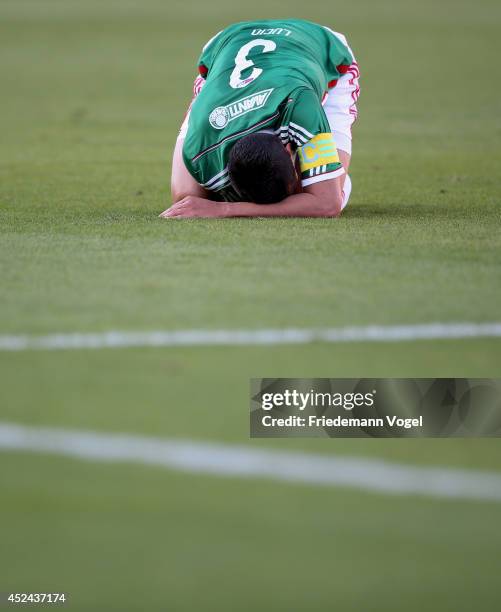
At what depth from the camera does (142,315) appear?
16.3ft

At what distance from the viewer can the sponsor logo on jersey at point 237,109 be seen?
746 centimetres

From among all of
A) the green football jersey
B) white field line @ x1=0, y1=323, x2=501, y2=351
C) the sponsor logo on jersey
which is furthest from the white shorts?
white field line @ x1=0, y1=323, x2=501, y2=351

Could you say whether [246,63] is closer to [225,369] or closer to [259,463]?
[225,369]

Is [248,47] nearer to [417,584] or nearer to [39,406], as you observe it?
[39,406]

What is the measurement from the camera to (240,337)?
15.3ft

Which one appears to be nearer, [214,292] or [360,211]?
[214,292]

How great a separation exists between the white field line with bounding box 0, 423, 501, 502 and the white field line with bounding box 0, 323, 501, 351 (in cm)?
83

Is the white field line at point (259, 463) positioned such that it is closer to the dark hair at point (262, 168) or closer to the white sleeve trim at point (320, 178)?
the dark hair at point (262, 168)

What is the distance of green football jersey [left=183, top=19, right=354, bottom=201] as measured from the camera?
736 centimetres

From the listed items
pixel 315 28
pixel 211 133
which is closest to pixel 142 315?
pixel 211 133

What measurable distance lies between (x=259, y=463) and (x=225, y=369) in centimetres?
79

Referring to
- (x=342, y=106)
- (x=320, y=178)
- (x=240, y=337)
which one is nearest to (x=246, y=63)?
(x=342, y=106)

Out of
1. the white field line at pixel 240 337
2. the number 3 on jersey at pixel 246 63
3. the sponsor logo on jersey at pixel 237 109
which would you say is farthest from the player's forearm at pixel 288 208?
the white field line at pixel 240 337

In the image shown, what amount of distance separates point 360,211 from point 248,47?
3.92 ft
